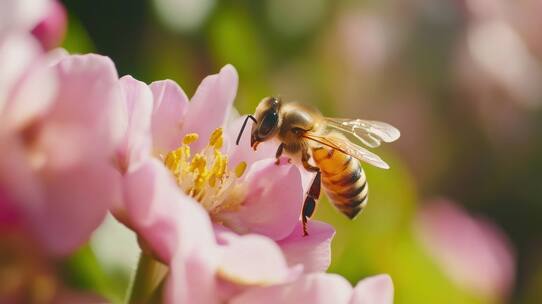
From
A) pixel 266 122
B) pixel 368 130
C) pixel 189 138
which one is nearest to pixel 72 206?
pixel 189 138

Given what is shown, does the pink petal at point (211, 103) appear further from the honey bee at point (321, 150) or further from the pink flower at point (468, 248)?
the pink flower at point (468, 248)

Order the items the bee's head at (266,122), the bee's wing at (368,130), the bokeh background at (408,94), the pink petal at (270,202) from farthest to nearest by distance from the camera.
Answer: the bokeh background at (408,94) → the bee's wing at (368,130) → the bee's head at (266,122) → the pink petal at (270,202)

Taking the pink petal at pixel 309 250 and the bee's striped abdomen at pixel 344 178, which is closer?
the pink petal at pixel 309 250

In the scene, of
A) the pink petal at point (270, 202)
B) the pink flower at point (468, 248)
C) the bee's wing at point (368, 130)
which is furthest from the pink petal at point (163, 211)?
the pink flower at point (468, 248)

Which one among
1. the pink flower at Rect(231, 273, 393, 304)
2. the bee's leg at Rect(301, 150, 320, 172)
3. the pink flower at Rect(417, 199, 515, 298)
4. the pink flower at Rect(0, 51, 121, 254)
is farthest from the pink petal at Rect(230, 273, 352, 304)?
the pink flower at Rect(417, 199, 515, 298)

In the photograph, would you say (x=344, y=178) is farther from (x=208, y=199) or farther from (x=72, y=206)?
(x=72, y=206)
